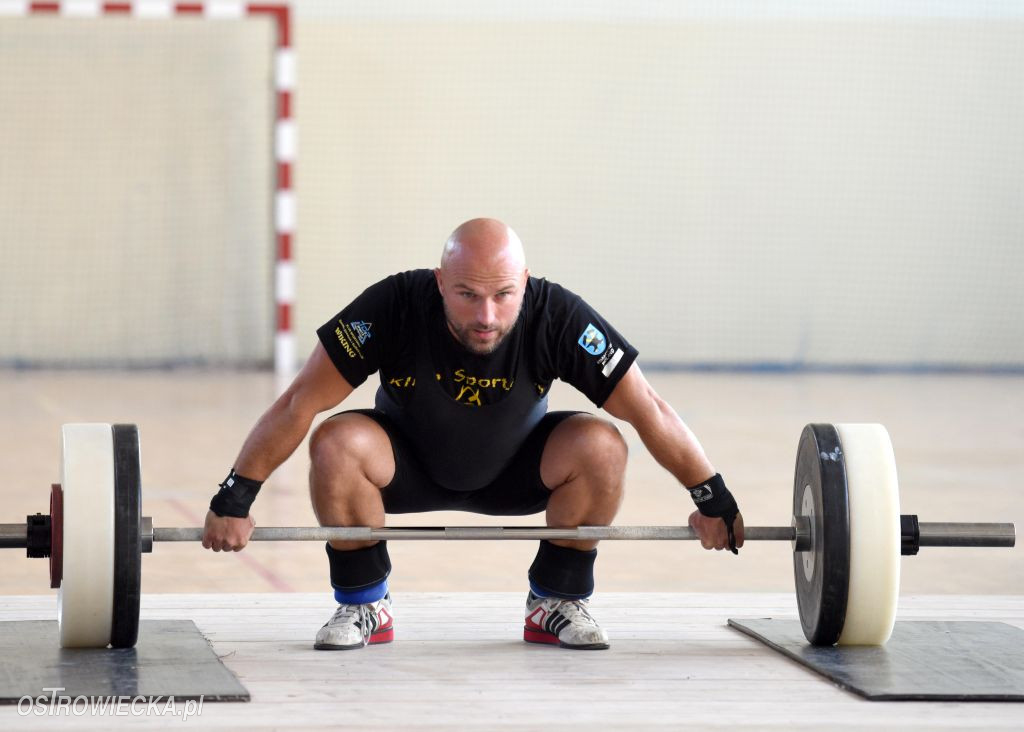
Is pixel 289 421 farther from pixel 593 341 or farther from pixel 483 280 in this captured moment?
pixel 593 341

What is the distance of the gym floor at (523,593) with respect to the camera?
8.29 ft

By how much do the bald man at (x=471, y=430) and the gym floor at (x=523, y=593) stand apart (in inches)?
7.0

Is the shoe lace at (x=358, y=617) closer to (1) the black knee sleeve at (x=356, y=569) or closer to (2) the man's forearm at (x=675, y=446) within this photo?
(1) the black knee sleeve at (x=356, y=569)

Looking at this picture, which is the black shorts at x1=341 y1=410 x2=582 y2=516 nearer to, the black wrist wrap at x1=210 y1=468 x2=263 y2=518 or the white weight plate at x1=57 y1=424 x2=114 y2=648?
the black wrist wrap at x1=210 y1=468 x2=263 y2=518

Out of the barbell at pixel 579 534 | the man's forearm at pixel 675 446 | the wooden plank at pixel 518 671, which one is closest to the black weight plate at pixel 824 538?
the barbell at pixel 579 534

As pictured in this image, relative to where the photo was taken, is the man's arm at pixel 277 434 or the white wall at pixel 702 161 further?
the white wall at pixel 702 161

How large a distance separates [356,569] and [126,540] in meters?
0.52

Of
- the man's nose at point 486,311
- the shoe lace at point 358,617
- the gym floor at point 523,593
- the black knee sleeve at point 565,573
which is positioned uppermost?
the man's nose at point 486,311

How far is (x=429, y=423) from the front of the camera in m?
3.03

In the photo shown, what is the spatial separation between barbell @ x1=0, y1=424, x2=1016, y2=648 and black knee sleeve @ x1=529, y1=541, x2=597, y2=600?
0.19 m

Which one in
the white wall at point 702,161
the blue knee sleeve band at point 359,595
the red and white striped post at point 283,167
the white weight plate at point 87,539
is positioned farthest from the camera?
the white wall at point 702,161

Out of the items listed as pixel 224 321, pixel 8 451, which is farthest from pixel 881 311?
pixel 8 451

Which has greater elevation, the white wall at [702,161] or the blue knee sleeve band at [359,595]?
the white wall at [702,161]

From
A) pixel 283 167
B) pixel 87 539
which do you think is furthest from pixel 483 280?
pixel 283 167
